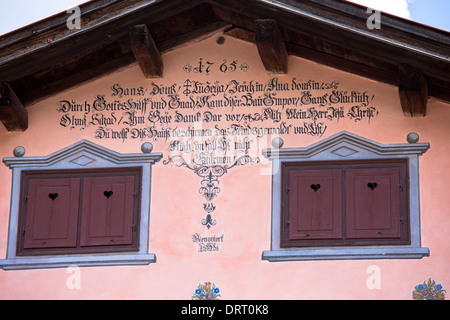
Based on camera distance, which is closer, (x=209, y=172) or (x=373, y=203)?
(x=373, y=203)

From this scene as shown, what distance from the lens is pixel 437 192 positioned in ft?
40.3

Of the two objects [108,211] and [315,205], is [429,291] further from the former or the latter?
[108,211]

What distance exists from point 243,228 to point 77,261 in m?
1.74

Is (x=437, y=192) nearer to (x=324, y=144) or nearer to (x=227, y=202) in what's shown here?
(x=324, y=144)

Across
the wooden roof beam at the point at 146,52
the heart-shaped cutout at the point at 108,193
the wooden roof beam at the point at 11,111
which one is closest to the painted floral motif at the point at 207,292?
the heart-shaped cutout at the point at 108,193

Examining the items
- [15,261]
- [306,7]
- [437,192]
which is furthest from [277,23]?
[15,261]

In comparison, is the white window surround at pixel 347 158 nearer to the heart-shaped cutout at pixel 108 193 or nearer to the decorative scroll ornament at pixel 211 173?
the decorative scroll ornament at pixel 211 173

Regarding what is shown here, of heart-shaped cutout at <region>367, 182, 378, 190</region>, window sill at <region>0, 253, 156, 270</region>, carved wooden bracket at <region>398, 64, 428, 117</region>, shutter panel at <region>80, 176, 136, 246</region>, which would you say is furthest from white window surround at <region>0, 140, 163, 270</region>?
carved wooden bracket at <region>398, 64, 428, 117</region>

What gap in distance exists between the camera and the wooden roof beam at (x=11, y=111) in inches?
507

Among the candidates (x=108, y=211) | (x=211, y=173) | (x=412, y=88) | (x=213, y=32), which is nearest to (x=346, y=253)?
(x=211, y=173)

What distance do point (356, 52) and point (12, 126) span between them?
3.75 meters

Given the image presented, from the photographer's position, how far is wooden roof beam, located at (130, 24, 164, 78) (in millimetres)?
12641

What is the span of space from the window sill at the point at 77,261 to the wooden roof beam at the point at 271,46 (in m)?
2.38

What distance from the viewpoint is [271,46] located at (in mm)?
12664
